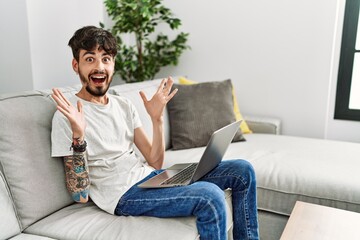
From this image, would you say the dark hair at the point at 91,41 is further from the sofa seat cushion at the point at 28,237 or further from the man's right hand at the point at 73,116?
the sofa seat cushion at the point at 28,237

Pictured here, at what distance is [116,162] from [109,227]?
276 mm

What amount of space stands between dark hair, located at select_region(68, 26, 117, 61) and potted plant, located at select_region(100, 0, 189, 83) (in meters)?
1.02

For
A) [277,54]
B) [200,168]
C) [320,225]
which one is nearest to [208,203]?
[200,168]

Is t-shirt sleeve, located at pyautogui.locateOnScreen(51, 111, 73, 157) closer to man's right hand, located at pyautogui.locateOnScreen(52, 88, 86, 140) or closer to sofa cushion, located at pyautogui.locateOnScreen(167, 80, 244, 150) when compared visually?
man's right hand, located at pyautogui.locateOnScreen(52, 88, 86, 140)

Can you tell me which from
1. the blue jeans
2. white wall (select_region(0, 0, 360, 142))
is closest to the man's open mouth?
the blue jeans

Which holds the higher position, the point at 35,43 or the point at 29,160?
the point at 35,43

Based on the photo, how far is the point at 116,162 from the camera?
Answer: 143 centimetres

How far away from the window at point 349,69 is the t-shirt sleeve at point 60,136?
2.05 metres

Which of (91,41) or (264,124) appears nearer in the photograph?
(91,41)

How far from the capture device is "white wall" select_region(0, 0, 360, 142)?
7.24 ft

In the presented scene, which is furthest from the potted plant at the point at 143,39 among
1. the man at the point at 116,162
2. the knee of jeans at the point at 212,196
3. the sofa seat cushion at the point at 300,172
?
the knee of jeans at the point at 212,196

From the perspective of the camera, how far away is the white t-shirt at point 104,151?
1.34m

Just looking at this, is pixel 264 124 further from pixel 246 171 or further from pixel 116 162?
pixel 116 162

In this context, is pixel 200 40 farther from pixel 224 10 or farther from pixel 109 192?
pixel 109 192
